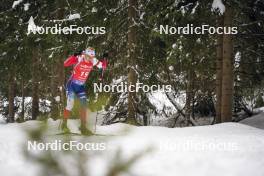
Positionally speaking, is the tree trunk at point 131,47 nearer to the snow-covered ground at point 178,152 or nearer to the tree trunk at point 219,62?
the tree trunk at point 219,62

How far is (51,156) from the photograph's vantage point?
330cm

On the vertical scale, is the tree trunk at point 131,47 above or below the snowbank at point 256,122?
above

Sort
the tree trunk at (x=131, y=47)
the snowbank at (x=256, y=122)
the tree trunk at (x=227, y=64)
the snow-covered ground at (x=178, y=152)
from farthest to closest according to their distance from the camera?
the tree trunk at (x=131, y=47) → the snowbank at (x=256, y=122) → the tree trunk at (x=227, y=64) → the snow-covered ground at (x=178, y=152)

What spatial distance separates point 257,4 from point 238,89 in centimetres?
445

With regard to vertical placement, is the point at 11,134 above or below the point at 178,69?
below

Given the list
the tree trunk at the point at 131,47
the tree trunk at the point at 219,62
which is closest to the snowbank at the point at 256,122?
the tree trunk at the point at 219,62

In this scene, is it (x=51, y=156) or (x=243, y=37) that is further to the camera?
(x=243, y=37)

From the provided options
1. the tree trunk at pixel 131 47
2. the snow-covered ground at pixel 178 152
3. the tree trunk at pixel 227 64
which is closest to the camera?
the snow-covered ground at pixel 178 152

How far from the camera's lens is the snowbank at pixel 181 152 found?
5.23 metres

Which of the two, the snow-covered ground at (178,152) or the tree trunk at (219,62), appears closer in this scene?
the snow-covered ground at (178,152)

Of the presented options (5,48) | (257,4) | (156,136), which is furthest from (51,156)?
(5,48)

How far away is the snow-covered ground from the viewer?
5191 mm

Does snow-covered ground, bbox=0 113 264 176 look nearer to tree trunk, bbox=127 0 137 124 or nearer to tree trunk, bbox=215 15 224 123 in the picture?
tree trunk, bbox=215 15 224 123

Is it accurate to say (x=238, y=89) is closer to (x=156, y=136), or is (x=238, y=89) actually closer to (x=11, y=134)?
(x=156, y=136)
